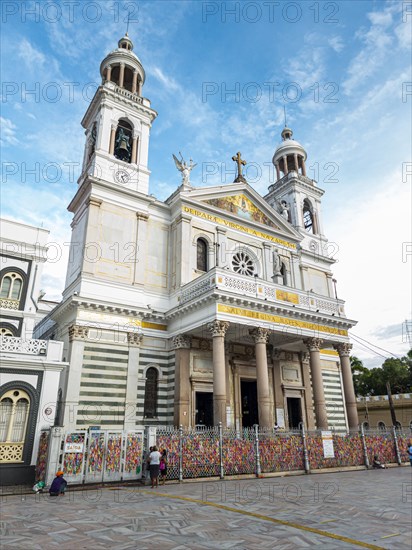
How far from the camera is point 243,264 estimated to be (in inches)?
962

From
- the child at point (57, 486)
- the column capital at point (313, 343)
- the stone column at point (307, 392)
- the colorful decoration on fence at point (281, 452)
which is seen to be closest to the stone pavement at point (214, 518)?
the child at point (57, 486)

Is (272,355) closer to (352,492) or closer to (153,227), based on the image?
(153,227)

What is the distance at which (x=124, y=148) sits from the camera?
23797mm

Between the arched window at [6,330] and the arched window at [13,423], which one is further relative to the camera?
the arched window at [6,330]

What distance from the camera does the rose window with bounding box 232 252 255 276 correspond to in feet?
79.3

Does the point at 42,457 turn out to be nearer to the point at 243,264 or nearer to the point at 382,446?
the point at 382,446

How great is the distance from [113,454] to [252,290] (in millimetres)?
9257

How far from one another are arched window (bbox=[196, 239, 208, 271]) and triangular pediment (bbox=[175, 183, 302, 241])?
82.9 inches

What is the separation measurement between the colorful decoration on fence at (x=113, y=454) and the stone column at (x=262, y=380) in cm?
616

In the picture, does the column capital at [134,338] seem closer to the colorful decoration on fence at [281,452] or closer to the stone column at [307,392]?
the colorful decoration on fence at [281,452]

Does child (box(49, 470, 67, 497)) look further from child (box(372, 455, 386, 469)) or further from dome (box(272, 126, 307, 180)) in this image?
dome (box(272, 126, 307, 180))

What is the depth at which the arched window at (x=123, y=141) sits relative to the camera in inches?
944

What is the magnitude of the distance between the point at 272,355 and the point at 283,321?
4257 mm

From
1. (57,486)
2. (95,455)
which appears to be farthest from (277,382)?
(57,486)
